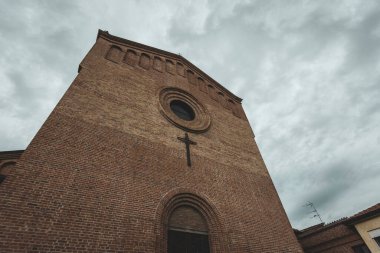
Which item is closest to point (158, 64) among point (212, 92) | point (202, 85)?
point (202, 85)

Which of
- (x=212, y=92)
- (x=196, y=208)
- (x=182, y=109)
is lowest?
(x=196, y=208)

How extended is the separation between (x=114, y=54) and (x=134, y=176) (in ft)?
17.8

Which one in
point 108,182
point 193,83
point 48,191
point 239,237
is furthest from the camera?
point 193,83

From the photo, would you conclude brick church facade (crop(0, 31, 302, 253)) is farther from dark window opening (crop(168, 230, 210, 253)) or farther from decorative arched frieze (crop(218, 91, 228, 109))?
decorative arched frieze (crop(218, 91, 228, 109))

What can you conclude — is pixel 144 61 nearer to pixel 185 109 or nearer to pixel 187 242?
pixel 185 109

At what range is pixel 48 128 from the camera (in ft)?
16.0

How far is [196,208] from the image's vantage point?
19.4ft

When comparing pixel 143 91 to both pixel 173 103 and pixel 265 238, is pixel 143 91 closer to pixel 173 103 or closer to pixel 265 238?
pixel 173 103

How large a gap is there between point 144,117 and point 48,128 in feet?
8.83

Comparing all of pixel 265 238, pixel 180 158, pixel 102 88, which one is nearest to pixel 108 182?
pixel 180 158

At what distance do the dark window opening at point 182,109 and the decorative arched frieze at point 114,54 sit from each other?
2.66m

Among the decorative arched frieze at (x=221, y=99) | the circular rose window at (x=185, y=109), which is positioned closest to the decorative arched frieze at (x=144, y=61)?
the circular rose window at (x=185, y=109)

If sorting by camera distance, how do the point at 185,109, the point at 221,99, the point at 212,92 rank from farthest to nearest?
the point at 221,99
the point at 212,92
the point at 185,109

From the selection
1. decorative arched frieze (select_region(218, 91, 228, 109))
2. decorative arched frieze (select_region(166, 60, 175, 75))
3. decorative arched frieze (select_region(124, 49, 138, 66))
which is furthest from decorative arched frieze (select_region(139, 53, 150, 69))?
decorative arched frieze (select_region(218, 91, 228, 109))
